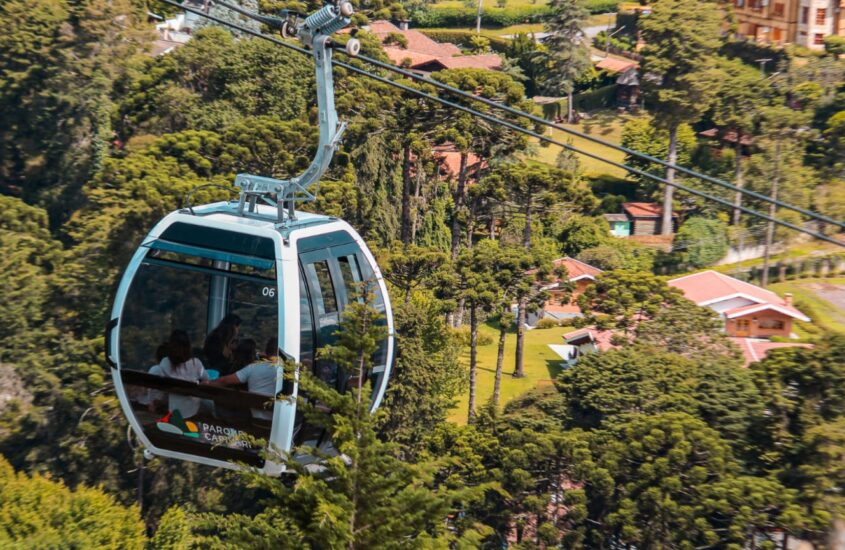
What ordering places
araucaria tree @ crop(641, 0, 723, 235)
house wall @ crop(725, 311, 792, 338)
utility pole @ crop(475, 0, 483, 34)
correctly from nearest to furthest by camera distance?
house wall @ crop(725, 311, 792, 338), araucaria tree @ crop(641, 0, 723, 235), utility pole @ crop(475, 0, 483, 34)

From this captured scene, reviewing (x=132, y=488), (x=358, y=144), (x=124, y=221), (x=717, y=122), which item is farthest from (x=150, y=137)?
(x=717, y=122)

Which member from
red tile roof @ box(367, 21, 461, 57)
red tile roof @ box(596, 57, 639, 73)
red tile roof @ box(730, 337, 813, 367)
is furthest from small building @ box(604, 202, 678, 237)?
red tile roof @ box(367, 21, 461, 57)

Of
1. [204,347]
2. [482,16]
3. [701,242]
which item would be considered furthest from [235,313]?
[482,16]

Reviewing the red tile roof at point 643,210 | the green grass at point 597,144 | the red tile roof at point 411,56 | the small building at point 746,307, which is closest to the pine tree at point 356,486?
the small building at point 746,307

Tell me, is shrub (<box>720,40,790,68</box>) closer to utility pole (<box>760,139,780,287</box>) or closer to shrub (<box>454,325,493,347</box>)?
utility pole (<box>760,139,780,287</box>)

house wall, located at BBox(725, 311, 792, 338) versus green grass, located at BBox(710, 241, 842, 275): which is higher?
green grass, located at BBox(710, 241, 842, 275)

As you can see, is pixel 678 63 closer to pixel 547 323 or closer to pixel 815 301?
pixel 815 301

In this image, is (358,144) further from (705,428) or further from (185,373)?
(185,373)
